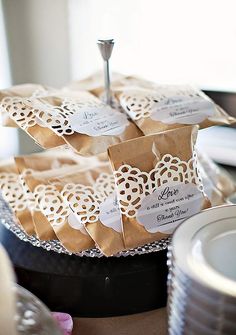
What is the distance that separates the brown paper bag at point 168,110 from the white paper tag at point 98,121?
17 millimetres

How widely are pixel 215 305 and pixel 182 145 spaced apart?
17cm

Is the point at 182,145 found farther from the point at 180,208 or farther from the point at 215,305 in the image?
the point at 215,305

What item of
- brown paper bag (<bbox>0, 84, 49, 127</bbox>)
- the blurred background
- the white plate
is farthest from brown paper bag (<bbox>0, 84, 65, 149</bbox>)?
the blurred background

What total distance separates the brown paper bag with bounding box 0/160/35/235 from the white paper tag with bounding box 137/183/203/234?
12cm

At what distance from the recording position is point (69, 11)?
77 centimetres

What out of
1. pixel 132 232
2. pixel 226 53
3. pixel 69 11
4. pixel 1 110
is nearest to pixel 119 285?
pixel 132 232

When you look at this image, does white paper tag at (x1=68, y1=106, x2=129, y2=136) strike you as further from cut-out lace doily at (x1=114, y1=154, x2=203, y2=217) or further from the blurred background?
the blurred background

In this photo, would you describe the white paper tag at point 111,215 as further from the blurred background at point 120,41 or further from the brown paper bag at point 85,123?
the blurred background at point 120,41

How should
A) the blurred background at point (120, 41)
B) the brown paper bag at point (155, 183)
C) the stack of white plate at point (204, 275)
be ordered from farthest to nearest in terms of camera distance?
1. the blurred background at point (120, 41)
2. the brown paper bag at point (155, 183)
3. the stack of white plate at point (204, 275)

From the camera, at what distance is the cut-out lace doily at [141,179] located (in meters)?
0.43

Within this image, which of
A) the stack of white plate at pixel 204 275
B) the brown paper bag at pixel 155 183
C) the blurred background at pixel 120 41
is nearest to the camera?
the stack of white plate at pixel 204 275

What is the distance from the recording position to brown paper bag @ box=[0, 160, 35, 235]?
0.49m

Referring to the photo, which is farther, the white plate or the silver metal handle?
the silver metal handle

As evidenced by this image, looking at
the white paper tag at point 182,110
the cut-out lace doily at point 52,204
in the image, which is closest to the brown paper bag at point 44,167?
the cut-out lace doily at point 52,204
